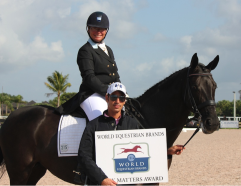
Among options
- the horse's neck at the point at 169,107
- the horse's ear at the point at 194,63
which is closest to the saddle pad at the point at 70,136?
the horse's neck at the point at 169,107

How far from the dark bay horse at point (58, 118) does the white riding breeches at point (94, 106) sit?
20.8 inches

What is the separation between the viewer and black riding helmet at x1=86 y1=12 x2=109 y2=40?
4.37 m

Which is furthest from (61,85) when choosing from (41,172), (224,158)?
(41,172)

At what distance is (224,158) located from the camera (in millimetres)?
12133

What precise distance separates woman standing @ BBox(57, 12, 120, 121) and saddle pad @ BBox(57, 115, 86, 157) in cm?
19

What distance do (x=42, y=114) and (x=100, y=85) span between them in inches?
43.4

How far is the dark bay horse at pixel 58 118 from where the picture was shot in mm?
3977

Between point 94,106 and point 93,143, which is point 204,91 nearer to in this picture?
point 94,106

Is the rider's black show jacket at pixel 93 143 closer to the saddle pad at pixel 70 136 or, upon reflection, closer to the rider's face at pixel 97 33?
the saddle pad at pixel 70 136

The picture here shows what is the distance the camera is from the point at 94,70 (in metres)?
4.43

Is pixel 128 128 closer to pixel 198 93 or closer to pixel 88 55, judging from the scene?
pixel 198 93

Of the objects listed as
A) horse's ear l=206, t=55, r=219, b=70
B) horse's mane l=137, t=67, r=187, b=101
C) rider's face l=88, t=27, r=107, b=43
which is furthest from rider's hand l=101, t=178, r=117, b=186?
rider's face l=88, t=27, r=107, b=43

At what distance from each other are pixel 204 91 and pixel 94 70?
1.57 meters

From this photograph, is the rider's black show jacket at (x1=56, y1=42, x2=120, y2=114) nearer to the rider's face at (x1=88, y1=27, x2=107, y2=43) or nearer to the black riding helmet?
the rider's face at (x1=88, y1=27, x2=107, y2=43)
